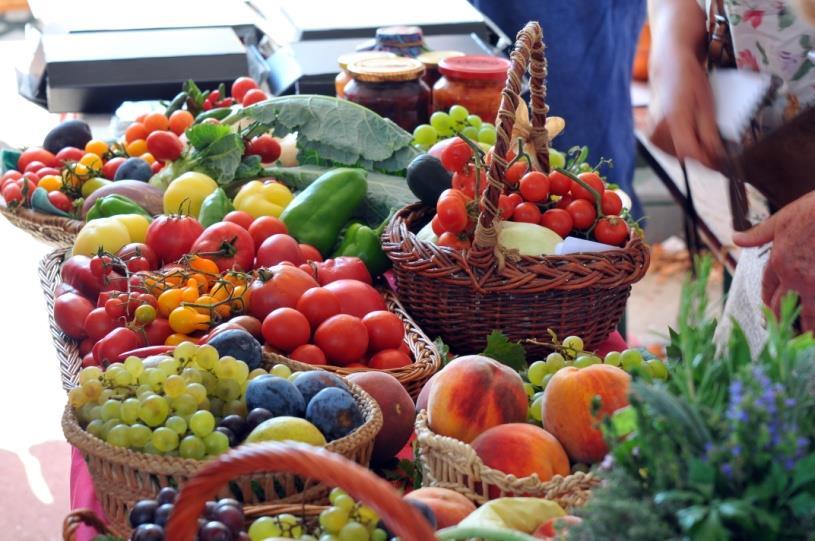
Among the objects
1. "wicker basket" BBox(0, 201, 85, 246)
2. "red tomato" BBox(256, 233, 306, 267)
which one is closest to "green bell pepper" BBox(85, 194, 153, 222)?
"wicker basket" BBox(0, 201, 85, 246)

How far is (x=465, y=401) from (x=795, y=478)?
0.50 m

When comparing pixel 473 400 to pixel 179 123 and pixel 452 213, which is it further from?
pixel 179 123

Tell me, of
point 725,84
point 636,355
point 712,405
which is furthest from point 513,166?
point 712,405

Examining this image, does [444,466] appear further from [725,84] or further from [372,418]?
[725,84]

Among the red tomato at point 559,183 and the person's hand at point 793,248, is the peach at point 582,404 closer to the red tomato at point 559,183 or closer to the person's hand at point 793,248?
the person's hand at point 793,248

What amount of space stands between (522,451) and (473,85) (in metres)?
1.25

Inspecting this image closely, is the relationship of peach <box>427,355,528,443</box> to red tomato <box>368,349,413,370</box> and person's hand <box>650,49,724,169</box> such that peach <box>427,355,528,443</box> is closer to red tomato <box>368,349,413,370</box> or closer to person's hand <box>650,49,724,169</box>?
red tomato <box>368,349,413,370</box>

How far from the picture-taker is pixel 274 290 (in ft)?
4.75

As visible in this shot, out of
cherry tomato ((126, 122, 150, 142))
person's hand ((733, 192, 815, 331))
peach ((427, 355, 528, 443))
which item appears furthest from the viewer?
cherry tomato ((126, 122, 150, 142))

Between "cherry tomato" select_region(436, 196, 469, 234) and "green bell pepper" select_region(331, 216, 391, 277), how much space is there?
0.93 feet

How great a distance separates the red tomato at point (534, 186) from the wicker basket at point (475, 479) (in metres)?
0.56

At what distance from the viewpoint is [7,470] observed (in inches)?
95.6

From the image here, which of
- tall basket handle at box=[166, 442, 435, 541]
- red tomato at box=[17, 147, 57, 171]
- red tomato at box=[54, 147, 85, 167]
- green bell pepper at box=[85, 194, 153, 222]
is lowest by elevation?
red tomato at box=[17, 147, 57, 171]

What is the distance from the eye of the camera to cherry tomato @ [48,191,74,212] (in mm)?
1996
